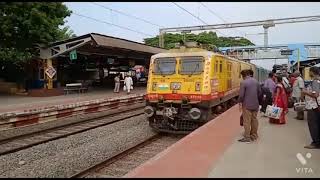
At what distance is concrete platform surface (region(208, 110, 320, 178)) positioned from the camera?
6551mm

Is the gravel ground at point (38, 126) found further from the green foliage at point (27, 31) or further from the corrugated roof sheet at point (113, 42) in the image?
the green foliage at point (27, 31)

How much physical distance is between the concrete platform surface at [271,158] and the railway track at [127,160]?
7.40 ft

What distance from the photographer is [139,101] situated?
27.0 meters

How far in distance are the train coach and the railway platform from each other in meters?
1.59

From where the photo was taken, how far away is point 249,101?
9.39m

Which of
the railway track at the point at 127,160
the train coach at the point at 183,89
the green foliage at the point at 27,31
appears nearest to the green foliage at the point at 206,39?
the green foliage at the point at 27,31

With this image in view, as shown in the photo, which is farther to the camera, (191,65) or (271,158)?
(191,65)

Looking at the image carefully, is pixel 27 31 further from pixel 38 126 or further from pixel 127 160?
pixel 127 160

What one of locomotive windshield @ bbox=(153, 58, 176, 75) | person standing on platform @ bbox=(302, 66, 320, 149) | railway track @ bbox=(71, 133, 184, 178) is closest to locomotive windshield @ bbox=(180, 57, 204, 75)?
locomotive windshield @ bbox=(153, 58, 176, 75)

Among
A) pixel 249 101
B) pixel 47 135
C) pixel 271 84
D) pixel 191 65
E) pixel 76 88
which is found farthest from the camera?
pixel 76 88

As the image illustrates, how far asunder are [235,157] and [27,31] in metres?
21.2

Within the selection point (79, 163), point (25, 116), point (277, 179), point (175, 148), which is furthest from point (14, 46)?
point (277, 179)

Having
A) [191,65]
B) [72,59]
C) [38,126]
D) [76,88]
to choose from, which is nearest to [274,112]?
[191,65]

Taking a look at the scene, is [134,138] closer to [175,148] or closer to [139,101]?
[175,148]
